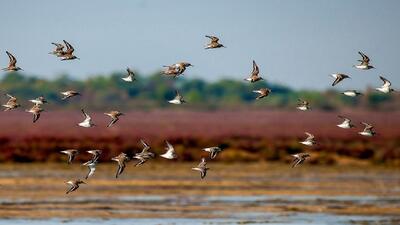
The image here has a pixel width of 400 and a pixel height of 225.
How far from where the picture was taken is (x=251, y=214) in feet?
128

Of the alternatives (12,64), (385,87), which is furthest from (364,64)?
(12,64)

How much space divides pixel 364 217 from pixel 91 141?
1151 inches

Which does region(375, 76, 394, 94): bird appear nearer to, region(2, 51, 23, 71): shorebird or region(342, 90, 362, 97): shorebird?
region(342, 90, 362, 97): shorebird

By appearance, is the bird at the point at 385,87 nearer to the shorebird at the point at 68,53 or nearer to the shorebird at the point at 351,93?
the shorebird at the point at 351,93

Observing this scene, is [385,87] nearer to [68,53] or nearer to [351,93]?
[351,93]

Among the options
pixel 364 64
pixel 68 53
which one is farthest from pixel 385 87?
pixel 68 53

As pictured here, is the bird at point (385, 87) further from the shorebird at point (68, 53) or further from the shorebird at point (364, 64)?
the shorebird at point (68, 53)

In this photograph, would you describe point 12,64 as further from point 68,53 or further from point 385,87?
point 385,87

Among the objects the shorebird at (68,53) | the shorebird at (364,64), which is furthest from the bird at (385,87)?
the shorebird at (68,53)

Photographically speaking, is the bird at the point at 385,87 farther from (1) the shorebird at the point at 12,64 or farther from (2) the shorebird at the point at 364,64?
(1) the shorebird at the point at 12,64

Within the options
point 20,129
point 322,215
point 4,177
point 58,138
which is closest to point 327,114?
point 20,129

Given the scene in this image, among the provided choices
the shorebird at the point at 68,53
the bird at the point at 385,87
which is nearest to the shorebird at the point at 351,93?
the bird at the point at 385,87

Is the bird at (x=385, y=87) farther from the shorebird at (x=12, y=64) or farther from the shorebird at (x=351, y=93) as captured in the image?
the shorebird at (x=12, y=64)

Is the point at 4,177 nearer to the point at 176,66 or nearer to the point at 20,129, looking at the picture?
the point at 176,66
